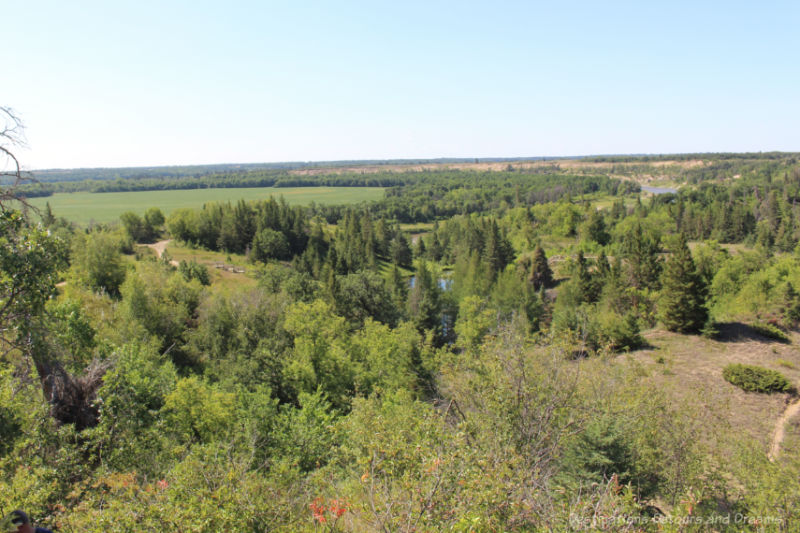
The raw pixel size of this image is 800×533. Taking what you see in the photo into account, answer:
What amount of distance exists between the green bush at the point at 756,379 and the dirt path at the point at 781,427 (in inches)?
46.7

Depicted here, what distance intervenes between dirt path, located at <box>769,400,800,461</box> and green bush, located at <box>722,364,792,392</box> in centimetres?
119

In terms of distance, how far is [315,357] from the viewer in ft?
91.9

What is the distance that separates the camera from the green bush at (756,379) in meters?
24.6

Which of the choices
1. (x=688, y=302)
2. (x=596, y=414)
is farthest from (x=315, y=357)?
(x=688, y=302)

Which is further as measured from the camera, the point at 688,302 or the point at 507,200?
the point at 507,200

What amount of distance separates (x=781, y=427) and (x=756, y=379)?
4.17m

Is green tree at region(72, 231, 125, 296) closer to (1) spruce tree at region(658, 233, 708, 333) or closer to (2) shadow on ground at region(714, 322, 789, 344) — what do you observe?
(1) spruce tree at region(658, 233, 708, 333)

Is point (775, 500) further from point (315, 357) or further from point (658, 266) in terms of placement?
point (658, 266)

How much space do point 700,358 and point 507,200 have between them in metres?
159

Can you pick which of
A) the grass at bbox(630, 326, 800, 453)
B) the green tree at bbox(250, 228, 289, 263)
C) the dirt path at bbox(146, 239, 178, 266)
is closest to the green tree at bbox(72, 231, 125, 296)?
the dirt path at bbox(146, 239, 178, 266)

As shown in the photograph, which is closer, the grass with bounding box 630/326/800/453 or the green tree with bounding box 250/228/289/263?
the grass with bounding box 630/326/800/453

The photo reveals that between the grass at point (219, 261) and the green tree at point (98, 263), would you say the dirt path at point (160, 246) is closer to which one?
the grass at point (219, 261)

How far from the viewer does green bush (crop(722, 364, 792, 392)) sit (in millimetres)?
24641

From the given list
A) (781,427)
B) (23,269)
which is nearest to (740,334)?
(781,427)
